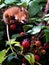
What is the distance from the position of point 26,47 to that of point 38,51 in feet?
0.13

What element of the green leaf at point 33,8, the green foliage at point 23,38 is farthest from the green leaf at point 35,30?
the green leaf at point 33,8

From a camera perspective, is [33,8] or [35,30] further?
[33,8]

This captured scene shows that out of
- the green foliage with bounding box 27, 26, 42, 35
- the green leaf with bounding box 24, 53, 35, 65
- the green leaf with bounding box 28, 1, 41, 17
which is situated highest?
the green leaf with bounding box 28, 1, 41, 17

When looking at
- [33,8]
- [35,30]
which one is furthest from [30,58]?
[33,8]

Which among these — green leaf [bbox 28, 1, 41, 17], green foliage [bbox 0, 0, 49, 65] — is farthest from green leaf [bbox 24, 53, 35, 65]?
green leaf [bbox 28, 1, 41, 17]

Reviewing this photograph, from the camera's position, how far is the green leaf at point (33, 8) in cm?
82

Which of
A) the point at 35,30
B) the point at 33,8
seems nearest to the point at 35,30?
the point at 35,30

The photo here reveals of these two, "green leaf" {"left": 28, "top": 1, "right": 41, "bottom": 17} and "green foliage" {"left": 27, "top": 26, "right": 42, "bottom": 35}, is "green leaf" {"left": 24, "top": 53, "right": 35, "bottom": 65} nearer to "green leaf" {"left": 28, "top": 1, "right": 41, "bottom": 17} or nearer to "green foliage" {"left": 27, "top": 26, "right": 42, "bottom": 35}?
"green foliage" {"left": 27, "top": 26, "right": 42, "bottom": 35}

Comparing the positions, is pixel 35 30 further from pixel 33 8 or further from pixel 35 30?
pixel 33 8

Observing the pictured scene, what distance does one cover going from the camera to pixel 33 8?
32.8 inches

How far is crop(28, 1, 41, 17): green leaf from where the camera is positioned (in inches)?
32.4

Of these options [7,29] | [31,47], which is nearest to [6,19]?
[7,29]

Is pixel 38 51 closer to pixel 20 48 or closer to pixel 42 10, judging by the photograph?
pixel 20 48

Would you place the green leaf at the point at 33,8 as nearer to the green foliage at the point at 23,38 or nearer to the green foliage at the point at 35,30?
the green foliage at the point at 23,38
